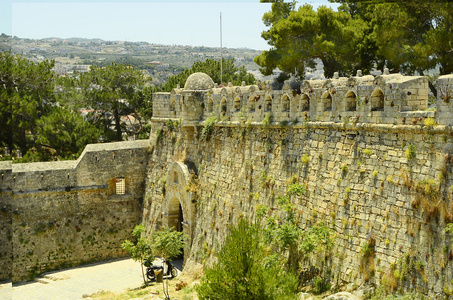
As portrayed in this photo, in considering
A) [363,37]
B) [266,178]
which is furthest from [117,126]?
[266,178]

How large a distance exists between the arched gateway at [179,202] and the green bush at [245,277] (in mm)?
7655

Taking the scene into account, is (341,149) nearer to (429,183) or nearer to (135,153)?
(429,183)

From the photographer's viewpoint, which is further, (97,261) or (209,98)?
(97,261)

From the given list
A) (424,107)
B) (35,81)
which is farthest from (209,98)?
(35,81)

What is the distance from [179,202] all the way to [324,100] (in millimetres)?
10482

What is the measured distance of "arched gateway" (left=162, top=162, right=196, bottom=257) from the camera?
2038 centimetres

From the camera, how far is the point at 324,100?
46.1 ft

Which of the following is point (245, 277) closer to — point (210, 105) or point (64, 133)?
point (210, 105)

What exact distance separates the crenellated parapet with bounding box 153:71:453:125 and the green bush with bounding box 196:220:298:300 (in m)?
3.97

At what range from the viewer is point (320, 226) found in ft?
43.9

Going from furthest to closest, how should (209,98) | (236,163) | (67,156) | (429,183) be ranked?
(67,156)
(209,98)
(236,163)
(429,183)

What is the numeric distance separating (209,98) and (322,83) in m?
7.00

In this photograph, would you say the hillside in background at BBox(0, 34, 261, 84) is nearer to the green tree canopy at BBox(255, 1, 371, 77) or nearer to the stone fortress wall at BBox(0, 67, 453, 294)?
the stone fortress wall at BBox(0, 67, 453, 294)

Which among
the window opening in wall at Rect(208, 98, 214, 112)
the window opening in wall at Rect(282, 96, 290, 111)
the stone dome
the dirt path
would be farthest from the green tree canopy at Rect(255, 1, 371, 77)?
the dirt path
